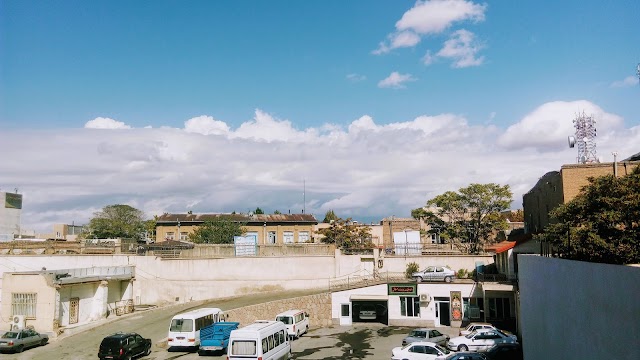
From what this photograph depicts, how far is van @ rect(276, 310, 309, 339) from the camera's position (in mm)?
31594

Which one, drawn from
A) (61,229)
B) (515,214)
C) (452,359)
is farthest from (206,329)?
(61,229)

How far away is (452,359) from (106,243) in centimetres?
3877

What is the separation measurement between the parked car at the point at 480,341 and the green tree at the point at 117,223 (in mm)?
66982

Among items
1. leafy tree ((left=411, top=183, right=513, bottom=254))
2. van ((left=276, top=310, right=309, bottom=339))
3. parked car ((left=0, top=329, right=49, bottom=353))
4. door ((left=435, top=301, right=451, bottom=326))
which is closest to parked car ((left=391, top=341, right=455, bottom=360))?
van ((left=276, top=310, right=309, bottom=339))

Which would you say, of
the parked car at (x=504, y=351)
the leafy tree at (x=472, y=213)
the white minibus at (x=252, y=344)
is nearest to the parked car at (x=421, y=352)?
the parked car at (x=504, y=351)

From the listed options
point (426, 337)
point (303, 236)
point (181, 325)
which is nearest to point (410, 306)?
point (426, 337)

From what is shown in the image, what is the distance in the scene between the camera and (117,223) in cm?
8400

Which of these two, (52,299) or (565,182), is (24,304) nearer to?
(52,299)

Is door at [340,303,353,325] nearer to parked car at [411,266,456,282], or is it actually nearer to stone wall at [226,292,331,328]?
stone wall at [226,292,331,328]

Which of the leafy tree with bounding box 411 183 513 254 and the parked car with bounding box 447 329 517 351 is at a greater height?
the leafy tree with bounding box 411 183 513 254

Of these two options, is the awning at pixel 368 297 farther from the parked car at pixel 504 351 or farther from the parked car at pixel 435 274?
the parked car at pixel 504 351

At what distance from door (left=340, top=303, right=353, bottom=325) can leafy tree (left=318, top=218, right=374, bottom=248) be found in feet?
97.4

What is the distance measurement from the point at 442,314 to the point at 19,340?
95.5 ft

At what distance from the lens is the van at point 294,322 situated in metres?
31.6
